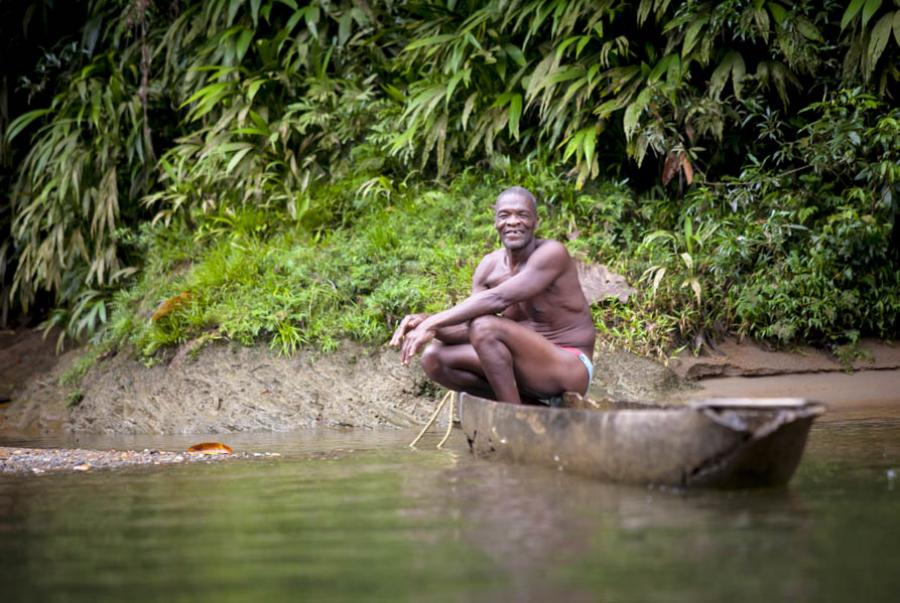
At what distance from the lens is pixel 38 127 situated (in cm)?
1141

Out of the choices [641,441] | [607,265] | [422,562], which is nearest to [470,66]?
[607,265]

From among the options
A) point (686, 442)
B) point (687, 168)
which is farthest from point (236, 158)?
point (686, 442)

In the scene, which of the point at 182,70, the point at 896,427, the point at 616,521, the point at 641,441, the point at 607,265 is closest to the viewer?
the point at 616,521

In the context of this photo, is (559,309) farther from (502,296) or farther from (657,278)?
(657,278)

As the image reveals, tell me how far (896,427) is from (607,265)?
2.80m

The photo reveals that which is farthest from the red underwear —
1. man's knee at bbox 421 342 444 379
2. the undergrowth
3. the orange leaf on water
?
the undergrowth

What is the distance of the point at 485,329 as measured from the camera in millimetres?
5258

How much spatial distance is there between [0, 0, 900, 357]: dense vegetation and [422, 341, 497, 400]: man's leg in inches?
77.2

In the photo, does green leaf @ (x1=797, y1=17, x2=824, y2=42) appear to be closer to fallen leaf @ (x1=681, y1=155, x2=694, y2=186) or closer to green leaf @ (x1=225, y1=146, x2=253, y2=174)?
fallen leaf @ (x1=681, y1=155, x2=694, y2=186)

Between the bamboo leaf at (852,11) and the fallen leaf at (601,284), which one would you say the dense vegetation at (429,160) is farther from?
the fallen leaf at (601,284)

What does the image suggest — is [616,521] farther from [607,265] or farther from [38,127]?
[38,127]

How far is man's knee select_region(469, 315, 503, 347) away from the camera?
5.25 m

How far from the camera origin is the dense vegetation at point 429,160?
7.61 m

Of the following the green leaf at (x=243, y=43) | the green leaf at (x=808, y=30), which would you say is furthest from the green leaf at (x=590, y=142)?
the green leaf at (x=243, y=43)
